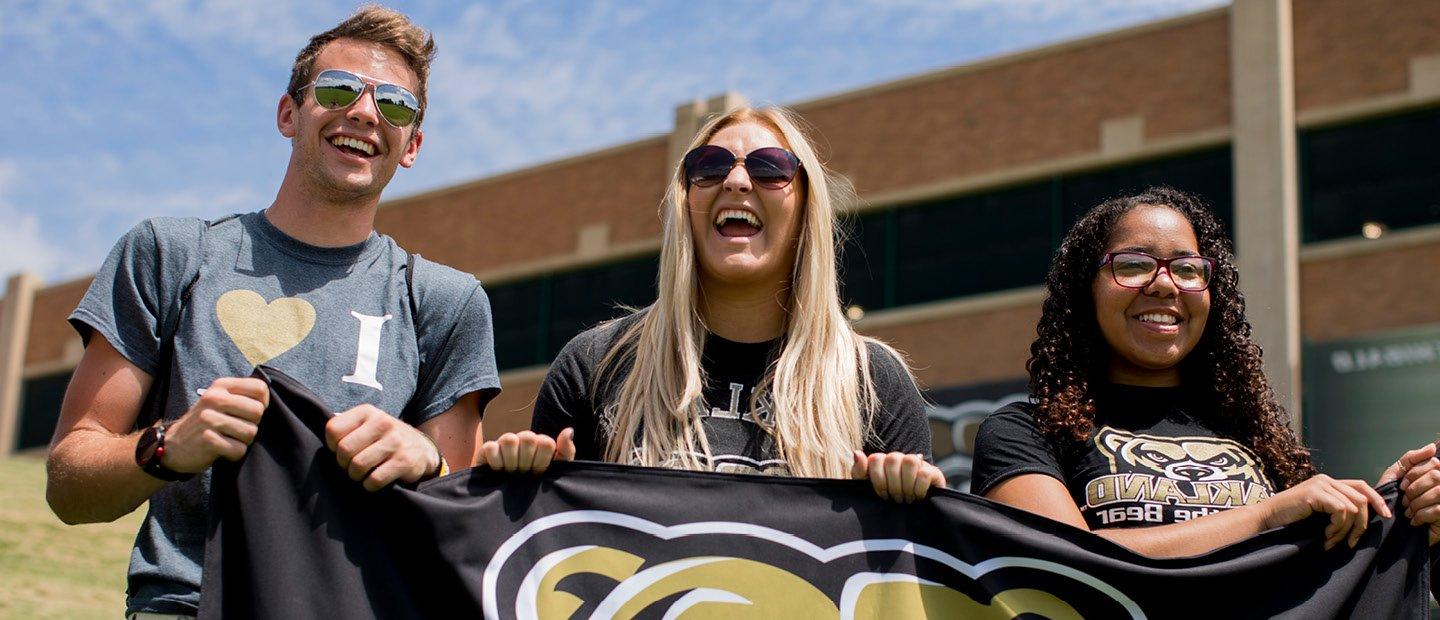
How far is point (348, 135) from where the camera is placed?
4.18 metres

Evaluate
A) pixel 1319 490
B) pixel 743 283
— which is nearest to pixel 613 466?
pixel 743 283

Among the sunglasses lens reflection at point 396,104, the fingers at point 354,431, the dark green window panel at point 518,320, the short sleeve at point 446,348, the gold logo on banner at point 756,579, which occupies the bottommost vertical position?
the gold logo on banner at point 756,579

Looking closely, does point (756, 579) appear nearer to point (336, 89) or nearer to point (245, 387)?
point (245, 387)

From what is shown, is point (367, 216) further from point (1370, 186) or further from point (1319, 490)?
point (1370, 186)

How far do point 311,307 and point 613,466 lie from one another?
830mm

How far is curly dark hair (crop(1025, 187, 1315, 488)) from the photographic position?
14.4 feet

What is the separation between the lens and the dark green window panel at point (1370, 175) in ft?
61.2

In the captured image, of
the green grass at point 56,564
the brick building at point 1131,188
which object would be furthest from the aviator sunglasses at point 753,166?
the brick building at point 1131,188

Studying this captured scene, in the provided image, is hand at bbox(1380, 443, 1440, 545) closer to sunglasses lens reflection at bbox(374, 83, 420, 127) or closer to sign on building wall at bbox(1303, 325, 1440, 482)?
sunglasses lens reflection at bbox(374, 83, 420, 127)

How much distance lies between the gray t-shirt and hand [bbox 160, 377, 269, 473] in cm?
25

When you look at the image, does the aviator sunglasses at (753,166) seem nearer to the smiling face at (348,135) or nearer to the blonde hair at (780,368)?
the blonde hair at (780,368)

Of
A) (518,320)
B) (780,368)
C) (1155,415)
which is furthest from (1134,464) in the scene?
(518,320)

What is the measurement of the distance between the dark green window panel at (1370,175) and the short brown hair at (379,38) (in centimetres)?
1669

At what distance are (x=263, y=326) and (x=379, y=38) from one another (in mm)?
891
